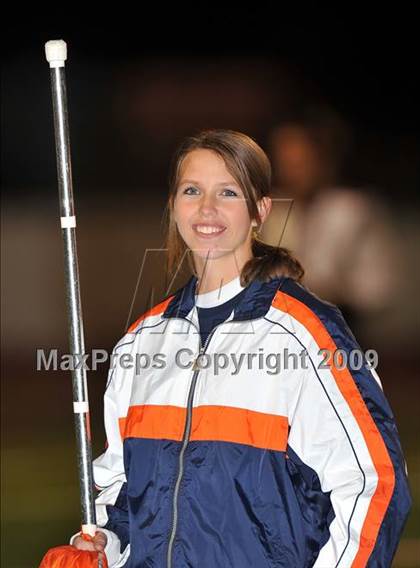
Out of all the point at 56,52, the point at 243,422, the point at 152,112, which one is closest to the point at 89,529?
the point at 243,422

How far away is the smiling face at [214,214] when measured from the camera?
1.62 m

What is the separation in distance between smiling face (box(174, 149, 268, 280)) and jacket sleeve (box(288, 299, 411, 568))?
0.21m

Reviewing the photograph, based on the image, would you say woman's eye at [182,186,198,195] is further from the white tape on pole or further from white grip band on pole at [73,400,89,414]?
the white tape on pole

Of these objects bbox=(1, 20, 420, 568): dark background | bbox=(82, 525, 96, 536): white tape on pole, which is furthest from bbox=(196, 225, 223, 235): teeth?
bbox=(1, 20, 420, 568): dark background

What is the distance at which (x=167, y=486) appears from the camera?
1.51m

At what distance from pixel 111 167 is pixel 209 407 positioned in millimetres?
8145

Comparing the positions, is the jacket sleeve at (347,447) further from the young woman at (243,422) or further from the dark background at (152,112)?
the dark background at (152,112)

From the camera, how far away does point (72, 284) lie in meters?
1.60

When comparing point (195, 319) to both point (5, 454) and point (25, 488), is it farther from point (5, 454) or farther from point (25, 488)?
point (5, 454)

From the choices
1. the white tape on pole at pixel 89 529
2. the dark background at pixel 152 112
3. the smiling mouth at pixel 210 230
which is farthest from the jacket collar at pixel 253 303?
the dark background at pixel 152 112

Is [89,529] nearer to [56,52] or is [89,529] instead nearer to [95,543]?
[95,543]

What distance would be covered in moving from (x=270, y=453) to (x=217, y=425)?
0.09 metres

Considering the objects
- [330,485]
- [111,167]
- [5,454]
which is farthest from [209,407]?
[111,167]

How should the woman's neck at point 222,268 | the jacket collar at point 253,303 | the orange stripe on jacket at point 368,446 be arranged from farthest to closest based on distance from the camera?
the woman's neck at point 222,268 → the jacket collar at point 253,303 → the orange stripe on jacket at point 368,446
